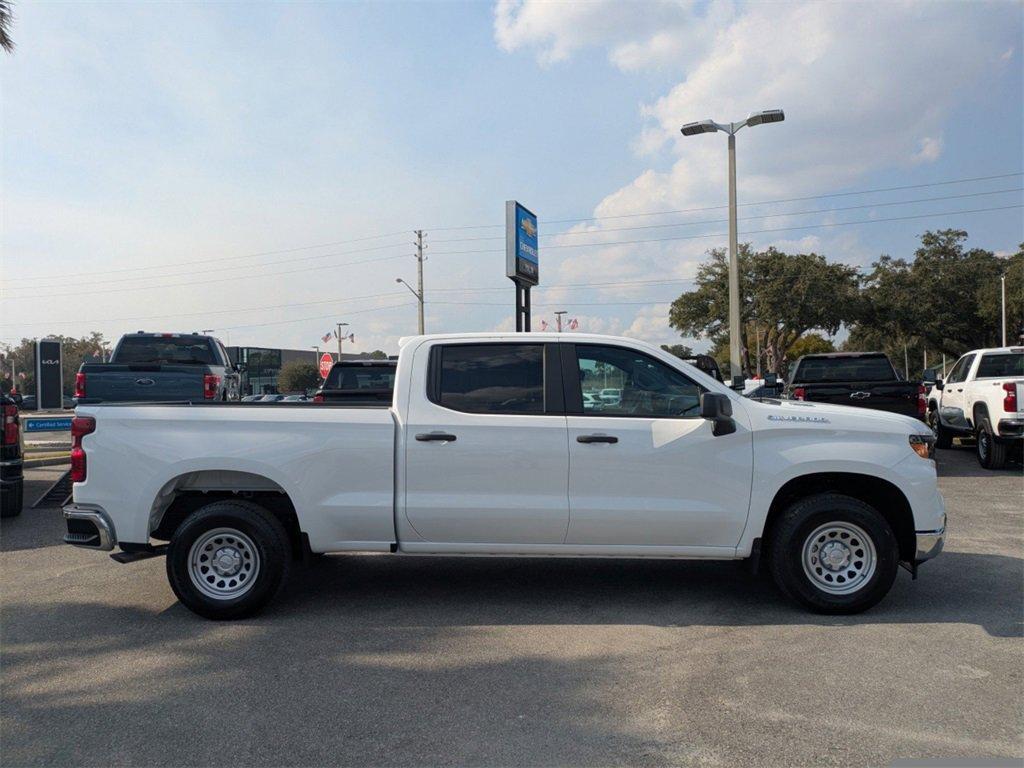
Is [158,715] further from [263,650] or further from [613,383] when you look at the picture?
[613,383]

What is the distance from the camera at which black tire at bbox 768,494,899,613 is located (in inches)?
211

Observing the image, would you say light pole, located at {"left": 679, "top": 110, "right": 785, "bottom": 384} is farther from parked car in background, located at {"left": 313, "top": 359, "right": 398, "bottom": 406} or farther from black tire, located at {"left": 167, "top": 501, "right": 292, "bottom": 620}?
black tire, located at {"left": 167, "top": 501, "right": 292, "bottom": 620}

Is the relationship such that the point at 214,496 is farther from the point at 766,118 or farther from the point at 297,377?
the point at 297,377

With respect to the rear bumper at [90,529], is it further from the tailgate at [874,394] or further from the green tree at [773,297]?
the green tree at [773,297]

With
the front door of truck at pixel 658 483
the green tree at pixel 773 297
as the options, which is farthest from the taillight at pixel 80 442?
the green tree at pixel 773 297

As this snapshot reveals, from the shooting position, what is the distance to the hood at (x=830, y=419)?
5.42 metres

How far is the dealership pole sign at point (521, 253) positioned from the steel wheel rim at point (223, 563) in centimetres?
1045

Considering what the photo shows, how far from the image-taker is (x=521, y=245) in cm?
1647

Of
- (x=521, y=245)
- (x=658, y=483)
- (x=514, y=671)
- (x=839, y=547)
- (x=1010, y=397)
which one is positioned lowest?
(x=514, y=671)

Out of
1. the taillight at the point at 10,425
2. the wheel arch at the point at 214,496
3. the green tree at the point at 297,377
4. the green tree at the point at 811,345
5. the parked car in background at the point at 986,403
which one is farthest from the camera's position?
the green tree at the point at 297,377

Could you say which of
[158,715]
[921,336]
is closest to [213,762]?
[158,715]

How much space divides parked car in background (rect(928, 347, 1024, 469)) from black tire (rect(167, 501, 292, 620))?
10796mm

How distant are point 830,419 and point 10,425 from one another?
850cm

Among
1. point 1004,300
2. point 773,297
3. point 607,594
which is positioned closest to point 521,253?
point 607,594
